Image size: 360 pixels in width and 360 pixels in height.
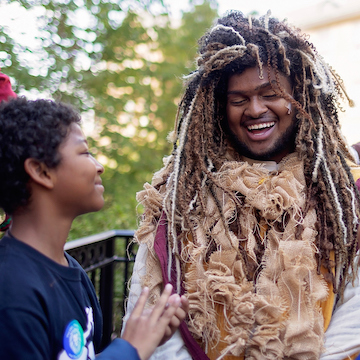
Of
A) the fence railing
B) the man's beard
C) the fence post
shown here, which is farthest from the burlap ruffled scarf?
the fence post

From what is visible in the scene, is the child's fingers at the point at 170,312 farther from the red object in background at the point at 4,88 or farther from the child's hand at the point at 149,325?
the red object in background at the point at 4,88

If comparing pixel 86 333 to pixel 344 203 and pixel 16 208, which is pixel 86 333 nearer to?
pixel 16 208

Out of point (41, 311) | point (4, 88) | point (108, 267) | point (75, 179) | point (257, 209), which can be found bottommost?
point (108, 267)

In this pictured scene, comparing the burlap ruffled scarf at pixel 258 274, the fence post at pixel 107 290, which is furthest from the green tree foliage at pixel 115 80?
the burlap ruffled scarf at pixel 258 274

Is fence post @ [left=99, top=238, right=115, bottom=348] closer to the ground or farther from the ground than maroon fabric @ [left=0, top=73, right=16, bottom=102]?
closer to the ground

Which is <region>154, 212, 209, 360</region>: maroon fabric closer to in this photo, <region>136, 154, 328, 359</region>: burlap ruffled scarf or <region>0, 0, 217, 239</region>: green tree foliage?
<region>136, 154, 328, 359</region>: burlap ruffled scarf

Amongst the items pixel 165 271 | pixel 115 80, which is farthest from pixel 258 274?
pixel 115 80

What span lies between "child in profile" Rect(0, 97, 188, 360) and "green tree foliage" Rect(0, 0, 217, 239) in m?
2.04

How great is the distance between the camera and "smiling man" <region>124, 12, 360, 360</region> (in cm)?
164

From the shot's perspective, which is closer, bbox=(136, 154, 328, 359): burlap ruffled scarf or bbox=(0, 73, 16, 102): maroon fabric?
bbox=(136, 154, 328, 359): burlap ruffled scarf

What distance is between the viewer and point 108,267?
124 inches

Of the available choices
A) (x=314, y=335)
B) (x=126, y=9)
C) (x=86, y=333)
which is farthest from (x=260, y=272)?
(x=126, y=9)

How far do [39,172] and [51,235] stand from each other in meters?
0.21

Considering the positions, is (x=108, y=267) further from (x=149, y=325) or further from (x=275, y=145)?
(x=149, y=325)
